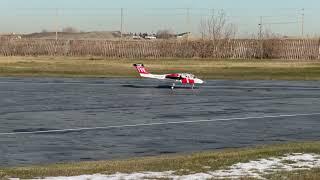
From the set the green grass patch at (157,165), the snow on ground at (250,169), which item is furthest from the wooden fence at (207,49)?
the snow on ground at (250,169)

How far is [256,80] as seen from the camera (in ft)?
158

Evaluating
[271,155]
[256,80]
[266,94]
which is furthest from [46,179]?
[256,80]

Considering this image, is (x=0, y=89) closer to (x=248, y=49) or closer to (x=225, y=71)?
(x=225, y=71)

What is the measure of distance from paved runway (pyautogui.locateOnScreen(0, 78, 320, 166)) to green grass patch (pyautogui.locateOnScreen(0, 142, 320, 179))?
4.42 ft

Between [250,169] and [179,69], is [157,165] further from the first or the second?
[179,69]

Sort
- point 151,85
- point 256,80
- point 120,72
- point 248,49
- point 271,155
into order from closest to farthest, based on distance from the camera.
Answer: point 271,155
point 151,85
point 256,80
point 120,72
point 248,49

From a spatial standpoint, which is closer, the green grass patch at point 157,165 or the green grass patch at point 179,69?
the green grass patch at point 157,165

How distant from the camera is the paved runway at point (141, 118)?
17844 mm

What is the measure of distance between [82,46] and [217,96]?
160 feet

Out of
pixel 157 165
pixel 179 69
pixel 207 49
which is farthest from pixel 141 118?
pixel 207 49

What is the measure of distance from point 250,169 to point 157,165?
1791 millimetres

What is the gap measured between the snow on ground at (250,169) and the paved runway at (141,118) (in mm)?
3324

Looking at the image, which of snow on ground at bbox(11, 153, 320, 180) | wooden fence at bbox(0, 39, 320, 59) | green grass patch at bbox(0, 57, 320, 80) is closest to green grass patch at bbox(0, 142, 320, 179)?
snow on ground at bbox(11, 153, 320, 180)

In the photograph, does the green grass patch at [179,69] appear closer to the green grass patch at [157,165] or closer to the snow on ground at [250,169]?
the green grass patch at [157,165]
